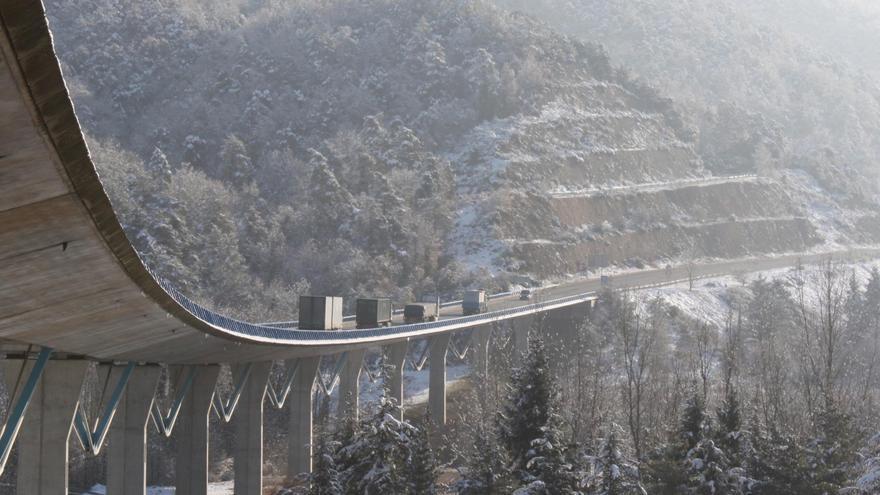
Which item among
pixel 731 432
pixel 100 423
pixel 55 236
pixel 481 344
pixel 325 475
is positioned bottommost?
pixel 325 475

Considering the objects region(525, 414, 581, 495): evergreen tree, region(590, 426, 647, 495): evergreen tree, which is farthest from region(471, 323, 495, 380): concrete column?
region(590, 426, 647, 495): evergreen tree

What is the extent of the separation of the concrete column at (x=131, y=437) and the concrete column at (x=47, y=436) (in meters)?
8.30

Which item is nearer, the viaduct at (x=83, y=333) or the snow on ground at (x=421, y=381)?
the viaduct at (x=83, y=333)

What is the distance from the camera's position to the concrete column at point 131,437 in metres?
37.6

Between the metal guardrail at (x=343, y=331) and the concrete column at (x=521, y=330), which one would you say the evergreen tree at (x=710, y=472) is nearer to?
the metal guardrail at (x=343, y=331)

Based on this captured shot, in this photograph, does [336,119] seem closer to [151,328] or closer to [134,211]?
[134,211]

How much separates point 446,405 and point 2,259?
217ft

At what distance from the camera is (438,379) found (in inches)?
3132

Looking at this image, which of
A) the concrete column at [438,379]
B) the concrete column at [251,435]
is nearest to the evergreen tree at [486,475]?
the concrete column at [251,435]

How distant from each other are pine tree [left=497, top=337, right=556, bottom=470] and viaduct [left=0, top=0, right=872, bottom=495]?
565 centimetres

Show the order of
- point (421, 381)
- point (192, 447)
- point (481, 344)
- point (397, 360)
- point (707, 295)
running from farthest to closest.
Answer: point (707, 295)
point (421, 381)
point (481, 344)
point (397, 360)
point (192, 447)

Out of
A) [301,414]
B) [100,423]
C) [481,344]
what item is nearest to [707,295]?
[481,344]

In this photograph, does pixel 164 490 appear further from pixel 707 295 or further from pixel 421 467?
pixel 707 295

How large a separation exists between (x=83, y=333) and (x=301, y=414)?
32829 mm
